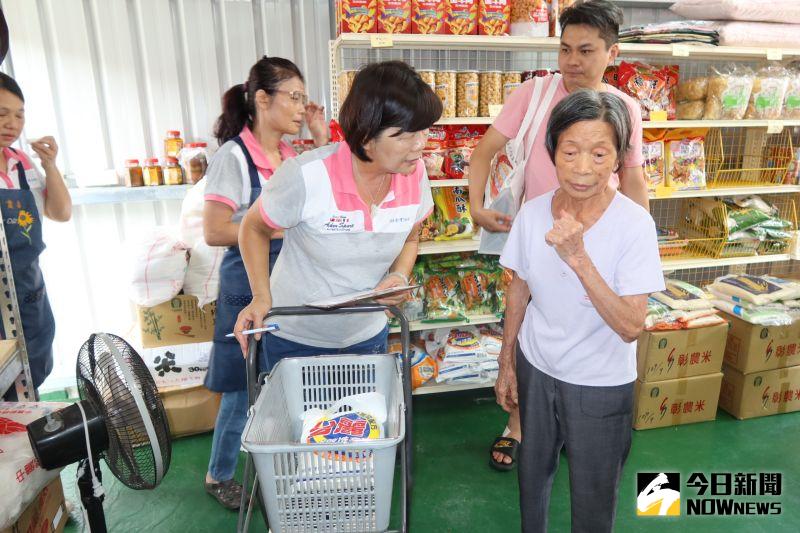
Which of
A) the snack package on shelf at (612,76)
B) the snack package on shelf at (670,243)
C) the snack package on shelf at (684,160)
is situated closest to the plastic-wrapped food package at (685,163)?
the snack package on shelf at (684,160)

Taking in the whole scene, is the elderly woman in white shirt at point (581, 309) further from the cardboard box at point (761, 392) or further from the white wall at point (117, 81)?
the white wall at point (117, 81)

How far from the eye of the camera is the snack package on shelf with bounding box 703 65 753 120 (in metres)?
3.06

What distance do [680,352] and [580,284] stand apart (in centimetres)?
189

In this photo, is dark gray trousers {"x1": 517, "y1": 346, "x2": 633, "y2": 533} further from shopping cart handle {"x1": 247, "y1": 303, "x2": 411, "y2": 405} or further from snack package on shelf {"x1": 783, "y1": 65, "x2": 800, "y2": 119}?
snack package on shelf {"x1": 783, "y1": 65, "x2": 800, "y2": 119}

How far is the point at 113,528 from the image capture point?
2330 mm

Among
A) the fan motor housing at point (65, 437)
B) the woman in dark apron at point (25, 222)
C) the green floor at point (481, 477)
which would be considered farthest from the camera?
the green floor at point (481, 477)

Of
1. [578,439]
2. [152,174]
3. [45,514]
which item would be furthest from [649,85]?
[45,514]

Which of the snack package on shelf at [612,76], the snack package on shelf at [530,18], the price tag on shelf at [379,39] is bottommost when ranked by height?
the snack package on shelf at [612,76]

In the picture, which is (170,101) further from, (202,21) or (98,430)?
(98,430)

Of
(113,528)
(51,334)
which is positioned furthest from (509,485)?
(51,334)

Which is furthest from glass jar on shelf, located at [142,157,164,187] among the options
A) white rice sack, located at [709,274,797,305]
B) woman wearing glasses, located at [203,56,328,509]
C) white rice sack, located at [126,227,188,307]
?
white rice sack, located at [709,274,797,305]

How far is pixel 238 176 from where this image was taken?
6.56ft

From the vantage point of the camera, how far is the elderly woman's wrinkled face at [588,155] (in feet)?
4.54

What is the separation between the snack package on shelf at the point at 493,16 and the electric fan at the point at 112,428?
2238 millimetres
